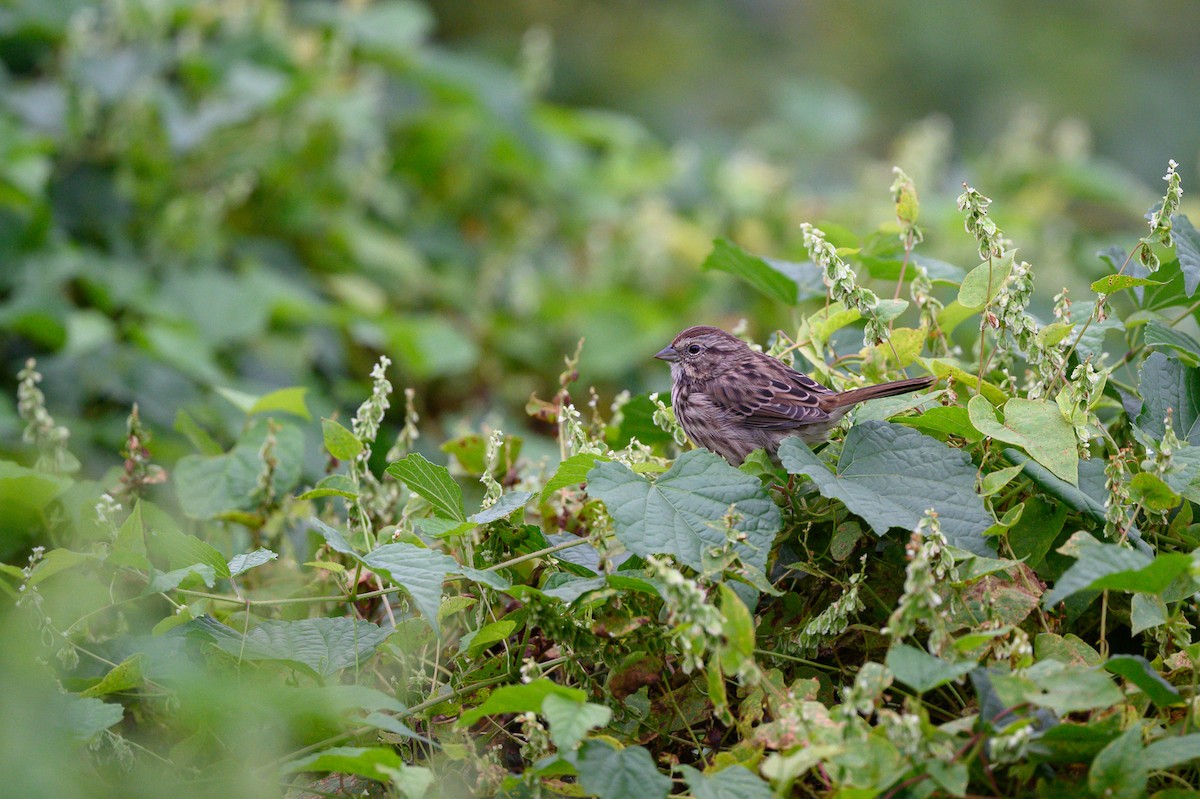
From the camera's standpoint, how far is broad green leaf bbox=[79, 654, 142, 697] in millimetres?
2084

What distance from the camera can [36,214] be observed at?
4867mm

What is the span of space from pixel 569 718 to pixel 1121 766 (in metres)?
0.80

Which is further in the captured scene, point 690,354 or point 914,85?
point 914,85

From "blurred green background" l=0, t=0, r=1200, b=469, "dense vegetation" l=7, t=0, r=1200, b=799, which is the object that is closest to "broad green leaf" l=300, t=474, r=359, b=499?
"dense vegetation" l=7, t=0, r=1200, b=799

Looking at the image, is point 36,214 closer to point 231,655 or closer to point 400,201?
point 400,201

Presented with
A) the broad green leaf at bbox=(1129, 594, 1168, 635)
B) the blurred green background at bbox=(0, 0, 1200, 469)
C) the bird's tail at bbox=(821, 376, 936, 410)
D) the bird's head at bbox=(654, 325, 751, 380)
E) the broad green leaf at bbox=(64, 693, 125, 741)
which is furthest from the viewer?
the blurred green background at bbox=(0, 0, 1200, 469)

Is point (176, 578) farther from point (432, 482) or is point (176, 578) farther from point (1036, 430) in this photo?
point (1036, 430)

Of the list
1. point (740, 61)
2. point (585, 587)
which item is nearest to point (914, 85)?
point (740, 61)

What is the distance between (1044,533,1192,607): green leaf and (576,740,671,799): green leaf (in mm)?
659

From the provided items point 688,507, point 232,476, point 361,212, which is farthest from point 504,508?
point 361,212

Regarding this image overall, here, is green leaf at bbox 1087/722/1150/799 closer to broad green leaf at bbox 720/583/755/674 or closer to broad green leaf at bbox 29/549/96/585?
broad green leaf at bbox 720/583/755/674

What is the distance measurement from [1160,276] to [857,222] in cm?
435

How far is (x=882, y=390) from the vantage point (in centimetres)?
238

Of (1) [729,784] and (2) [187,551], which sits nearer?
(1) [729,784]
